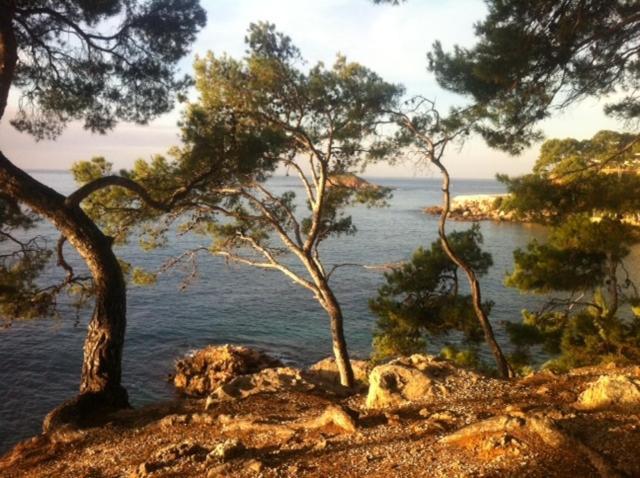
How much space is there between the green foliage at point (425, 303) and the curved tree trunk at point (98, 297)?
7.05 meters

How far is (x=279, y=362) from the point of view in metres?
18.7

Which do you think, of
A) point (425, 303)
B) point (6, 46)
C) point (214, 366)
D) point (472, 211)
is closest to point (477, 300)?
point (425, 303)

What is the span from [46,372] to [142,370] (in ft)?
10.3

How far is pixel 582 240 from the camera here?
10062 millimetres

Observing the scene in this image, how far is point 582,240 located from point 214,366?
515 inches

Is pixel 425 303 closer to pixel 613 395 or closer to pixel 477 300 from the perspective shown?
pixel 477 300

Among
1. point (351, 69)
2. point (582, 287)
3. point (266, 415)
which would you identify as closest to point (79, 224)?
point (266, 415)

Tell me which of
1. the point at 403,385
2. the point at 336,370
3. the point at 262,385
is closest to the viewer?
the point at 403,385

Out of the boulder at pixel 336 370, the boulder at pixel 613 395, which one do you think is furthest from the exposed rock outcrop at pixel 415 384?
the boulder at pixel 336 370

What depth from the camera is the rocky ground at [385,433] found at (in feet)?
13.0

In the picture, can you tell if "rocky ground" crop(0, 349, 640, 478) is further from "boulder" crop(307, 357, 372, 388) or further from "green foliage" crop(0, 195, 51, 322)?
"boulder" crop(307, 357, 372, 388)

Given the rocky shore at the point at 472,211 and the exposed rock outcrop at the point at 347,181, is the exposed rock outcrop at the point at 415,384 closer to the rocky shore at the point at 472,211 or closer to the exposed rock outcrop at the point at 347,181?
the exposed rock outcrop at the point at 347,181

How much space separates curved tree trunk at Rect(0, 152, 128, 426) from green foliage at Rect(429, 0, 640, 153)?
669cm

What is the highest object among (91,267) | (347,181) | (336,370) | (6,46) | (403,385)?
(6,46)
